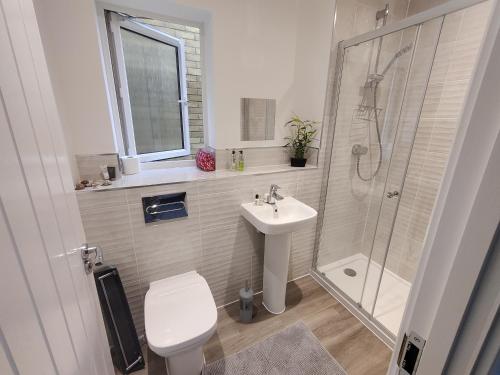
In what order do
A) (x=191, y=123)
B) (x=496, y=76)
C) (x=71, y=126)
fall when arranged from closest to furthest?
(x=496, y=76)
(x=71, y=126)
(x=191, y=123)

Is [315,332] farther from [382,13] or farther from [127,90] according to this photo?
[382,13]

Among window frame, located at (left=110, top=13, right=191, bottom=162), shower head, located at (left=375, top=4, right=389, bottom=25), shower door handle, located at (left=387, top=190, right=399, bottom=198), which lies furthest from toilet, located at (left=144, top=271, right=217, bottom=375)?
shower head, located at (left=375, top=4, right=389, bottom=25)

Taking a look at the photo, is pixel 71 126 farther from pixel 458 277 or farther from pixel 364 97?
pixel 364 97

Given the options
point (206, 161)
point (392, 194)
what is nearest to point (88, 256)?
point (206, 161)

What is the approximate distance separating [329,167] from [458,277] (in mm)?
1727

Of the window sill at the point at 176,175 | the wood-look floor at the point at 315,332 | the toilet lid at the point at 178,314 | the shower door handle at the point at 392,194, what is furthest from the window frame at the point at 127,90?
the shower door handle at the point at 392,194

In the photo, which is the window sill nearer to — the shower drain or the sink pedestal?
the sink pedestal

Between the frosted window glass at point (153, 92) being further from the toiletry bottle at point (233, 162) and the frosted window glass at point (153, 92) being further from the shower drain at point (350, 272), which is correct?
the shower drain at point (350, 272)

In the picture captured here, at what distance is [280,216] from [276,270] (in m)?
0.41

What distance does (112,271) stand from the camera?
52.3 inches

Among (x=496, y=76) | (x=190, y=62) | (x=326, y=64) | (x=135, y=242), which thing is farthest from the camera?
(x=190, y=62)

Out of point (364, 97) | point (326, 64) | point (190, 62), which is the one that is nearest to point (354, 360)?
point (364, 97)

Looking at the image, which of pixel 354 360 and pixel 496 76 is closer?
pixel 496 76

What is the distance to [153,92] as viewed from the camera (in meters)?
1.85
